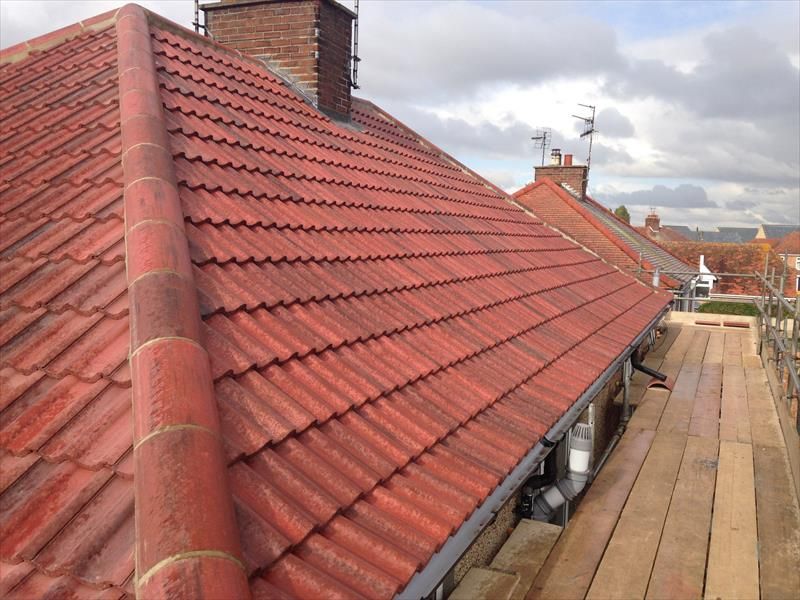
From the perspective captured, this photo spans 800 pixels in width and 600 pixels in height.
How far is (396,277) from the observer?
429cm

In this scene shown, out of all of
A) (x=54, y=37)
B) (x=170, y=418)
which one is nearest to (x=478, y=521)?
(x=170, y=418)

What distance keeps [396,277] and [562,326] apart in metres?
2.03

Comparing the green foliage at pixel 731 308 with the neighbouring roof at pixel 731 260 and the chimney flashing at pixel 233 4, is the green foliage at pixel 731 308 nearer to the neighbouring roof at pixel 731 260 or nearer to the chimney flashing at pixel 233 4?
the neighbouring roof at pixel 731 260

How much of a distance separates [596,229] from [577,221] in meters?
0.99

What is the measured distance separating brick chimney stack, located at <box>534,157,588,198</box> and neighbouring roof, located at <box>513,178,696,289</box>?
22.8 inches

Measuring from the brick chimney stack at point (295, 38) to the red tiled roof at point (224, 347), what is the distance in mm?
1280

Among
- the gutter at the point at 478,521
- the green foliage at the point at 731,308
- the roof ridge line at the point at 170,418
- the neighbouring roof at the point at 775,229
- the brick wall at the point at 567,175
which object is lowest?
the green foliage at the point at 731,308

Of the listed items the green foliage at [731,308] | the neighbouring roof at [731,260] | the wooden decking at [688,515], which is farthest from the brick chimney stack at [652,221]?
the wooden decking at [688,515]

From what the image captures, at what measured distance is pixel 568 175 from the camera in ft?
83.5

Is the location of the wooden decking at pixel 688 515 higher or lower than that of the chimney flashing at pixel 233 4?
lower

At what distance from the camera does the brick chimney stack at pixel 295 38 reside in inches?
282

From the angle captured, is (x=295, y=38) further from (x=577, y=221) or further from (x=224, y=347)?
(x=577, y=221)

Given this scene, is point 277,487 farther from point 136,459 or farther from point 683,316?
point 683,316

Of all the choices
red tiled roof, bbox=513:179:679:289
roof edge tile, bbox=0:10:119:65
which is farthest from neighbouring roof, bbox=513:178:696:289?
roof edge tile, bbox=0:10:119:65
